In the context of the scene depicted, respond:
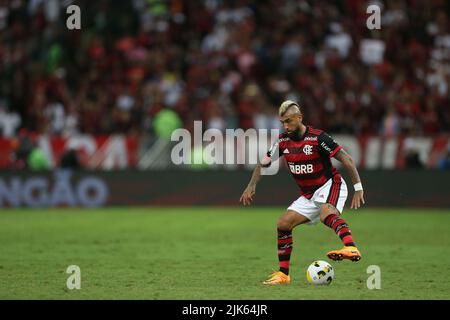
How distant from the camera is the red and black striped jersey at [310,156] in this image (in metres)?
10.8

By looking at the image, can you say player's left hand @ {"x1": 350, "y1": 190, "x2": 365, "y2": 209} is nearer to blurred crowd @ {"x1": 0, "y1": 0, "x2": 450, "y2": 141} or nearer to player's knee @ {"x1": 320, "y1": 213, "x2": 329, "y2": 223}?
player's knee @ {"x1": 320, "y1": 213, "x2": 329, "y2": 223}

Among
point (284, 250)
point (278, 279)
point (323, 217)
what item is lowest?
point (278, 279)

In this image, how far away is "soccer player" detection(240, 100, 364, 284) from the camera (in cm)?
1067

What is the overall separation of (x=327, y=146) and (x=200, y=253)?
3.86m

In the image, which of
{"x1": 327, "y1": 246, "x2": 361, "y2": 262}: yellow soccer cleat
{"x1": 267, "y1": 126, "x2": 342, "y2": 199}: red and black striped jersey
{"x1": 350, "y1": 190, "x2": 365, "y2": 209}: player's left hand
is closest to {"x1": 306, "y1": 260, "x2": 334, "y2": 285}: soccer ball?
{"x1": 327, "y1": 246, "x2": 361, "y2": 262}: yellow soccer cleat

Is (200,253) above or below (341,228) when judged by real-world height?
below

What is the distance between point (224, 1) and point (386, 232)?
11644 mm

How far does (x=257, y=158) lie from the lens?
72.1 feet

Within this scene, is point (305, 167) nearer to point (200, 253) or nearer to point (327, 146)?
point (327, 146)

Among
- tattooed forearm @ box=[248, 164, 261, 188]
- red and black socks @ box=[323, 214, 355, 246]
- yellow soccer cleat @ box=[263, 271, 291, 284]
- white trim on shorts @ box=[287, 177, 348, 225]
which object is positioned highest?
tattooed forearm @ box=[248, 164, 261, 188]

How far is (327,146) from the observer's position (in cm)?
1073

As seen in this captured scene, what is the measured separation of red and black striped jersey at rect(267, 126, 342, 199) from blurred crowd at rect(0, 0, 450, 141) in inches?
447

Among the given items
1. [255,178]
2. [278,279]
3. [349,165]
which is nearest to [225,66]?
[255,178]

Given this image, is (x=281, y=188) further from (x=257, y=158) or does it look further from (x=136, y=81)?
(x=136, y=81)
